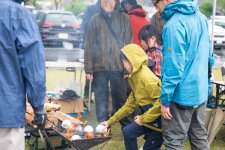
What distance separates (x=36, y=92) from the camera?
3.06 m

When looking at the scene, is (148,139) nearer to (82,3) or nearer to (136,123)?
(136,123)

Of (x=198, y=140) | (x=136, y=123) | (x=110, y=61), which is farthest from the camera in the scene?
(x=110, y=61)

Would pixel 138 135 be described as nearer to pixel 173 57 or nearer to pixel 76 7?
pixel 173 57

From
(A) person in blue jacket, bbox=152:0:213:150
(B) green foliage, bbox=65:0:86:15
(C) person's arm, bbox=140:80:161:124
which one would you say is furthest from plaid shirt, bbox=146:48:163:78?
(B) green foliage, bbox=65:0:86:15

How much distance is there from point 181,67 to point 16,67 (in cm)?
136

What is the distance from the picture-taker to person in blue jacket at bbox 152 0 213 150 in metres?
3.44

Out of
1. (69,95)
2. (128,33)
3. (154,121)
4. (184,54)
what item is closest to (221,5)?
(69,95)

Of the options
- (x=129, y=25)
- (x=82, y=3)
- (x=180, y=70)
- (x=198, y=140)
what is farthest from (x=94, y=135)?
(x=82, y=3)

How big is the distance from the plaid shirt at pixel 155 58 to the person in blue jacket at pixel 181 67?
3.36ft

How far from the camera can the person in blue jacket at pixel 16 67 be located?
294cm

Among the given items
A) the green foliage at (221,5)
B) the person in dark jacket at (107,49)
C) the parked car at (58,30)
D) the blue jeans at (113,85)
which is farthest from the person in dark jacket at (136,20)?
the green foliage at (221,5)

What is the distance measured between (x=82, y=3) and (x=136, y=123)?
3182cm

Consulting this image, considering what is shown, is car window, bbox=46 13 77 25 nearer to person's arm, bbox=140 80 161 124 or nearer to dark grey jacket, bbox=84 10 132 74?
dark grey jacket, bbox=84 10 132 74

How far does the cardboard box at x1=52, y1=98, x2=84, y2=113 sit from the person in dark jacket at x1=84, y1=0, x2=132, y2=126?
733 millimetres
